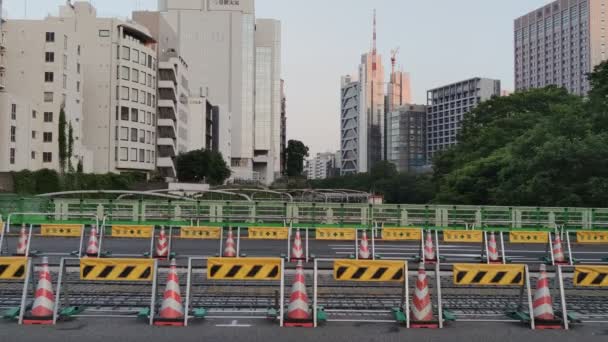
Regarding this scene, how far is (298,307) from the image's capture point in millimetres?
10594

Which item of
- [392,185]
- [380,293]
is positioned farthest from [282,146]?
[380,293]

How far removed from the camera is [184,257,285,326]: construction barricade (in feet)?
34.9

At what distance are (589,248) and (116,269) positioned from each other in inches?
888

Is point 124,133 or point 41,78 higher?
point 41,78

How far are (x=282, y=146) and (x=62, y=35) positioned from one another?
4652 inches

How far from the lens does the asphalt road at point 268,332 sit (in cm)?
952

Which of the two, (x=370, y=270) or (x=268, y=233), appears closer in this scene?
(x=370, y=270)

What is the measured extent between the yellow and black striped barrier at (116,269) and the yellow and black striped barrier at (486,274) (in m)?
5.10

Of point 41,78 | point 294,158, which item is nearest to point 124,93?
point 41,78

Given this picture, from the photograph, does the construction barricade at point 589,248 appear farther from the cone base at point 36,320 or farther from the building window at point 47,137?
the building window at point 47,137

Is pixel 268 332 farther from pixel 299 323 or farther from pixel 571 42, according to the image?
pixel 571 42

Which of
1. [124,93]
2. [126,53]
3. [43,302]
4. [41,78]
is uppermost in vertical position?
[126,53]

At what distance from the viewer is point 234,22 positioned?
142750 mm

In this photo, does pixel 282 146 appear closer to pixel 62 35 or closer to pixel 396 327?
pixel 62 35
